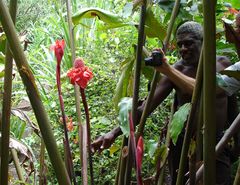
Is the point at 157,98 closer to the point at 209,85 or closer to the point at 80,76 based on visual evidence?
the point at 80,76

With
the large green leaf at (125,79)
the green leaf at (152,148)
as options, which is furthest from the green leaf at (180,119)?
the large green leaf at (125,79)

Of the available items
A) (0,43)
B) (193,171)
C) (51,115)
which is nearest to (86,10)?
(0,43)

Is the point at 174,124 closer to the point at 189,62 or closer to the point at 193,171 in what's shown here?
the point at 193,171

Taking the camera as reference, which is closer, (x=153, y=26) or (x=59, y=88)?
(x=59, y=88)

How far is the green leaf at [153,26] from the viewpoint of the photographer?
901 millimetres

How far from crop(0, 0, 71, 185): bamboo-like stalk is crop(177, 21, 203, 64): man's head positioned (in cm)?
82

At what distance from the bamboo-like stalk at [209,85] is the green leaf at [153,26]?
0.41 meters

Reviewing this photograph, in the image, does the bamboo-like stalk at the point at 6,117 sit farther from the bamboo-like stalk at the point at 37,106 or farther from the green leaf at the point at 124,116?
the green leaf at the point at 124,116

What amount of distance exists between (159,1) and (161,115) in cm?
147

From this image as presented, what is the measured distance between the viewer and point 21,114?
3.18ft

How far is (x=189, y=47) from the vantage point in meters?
1.35

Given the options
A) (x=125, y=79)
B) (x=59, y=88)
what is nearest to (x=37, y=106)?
(x=59, y=88)

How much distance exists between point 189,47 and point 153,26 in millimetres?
463

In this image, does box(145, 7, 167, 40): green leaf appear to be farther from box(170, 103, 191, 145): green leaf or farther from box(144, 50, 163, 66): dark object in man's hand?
box(170, 103, 191, 145): green leaf
